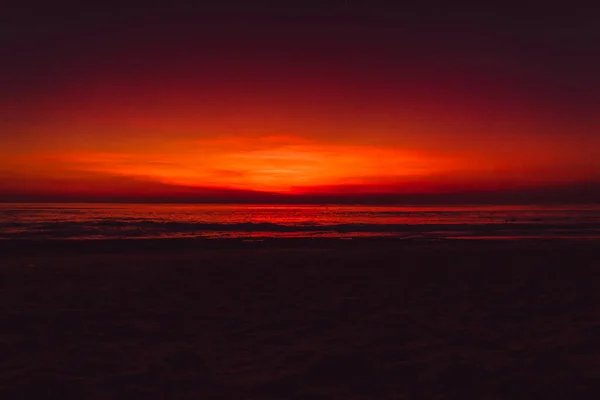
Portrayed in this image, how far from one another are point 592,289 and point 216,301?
6659 mm

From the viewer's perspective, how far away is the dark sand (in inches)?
194

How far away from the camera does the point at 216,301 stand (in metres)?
8.96

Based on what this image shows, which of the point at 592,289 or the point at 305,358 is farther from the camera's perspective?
the point at 592,289

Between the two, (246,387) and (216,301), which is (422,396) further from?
(216,301)

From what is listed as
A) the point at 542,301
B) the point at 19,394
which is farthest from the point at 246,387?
the point at 542,301

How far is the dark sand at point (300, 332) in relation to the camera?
4930 millimetres

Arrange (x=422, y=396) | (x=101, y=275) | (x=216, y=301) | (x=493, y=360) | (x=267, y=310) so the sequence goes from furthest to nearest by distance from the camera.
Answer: (x=101, y=275), (x=216, y=301), (x=267, y=310), (x=493, y=360), (x=422, y=396)

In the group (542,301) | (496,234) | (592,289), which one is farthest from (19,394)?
(496,234)

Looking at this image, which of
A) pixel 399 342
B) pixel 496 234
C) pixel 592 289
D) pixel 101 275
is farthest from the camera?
pixel 496 234

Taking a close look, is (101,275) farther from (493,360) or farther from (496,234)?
(496,234)

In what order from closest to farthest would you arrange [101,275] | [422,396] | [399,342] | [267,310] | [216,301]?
[422,396] < [399,342] < [267,310] < [216,301] < [101,275]

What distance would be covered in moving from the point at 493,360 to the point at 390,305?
3032 millimetres

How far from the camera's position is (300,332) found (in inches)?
270

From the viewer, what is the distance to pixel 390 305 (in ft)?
28.0
